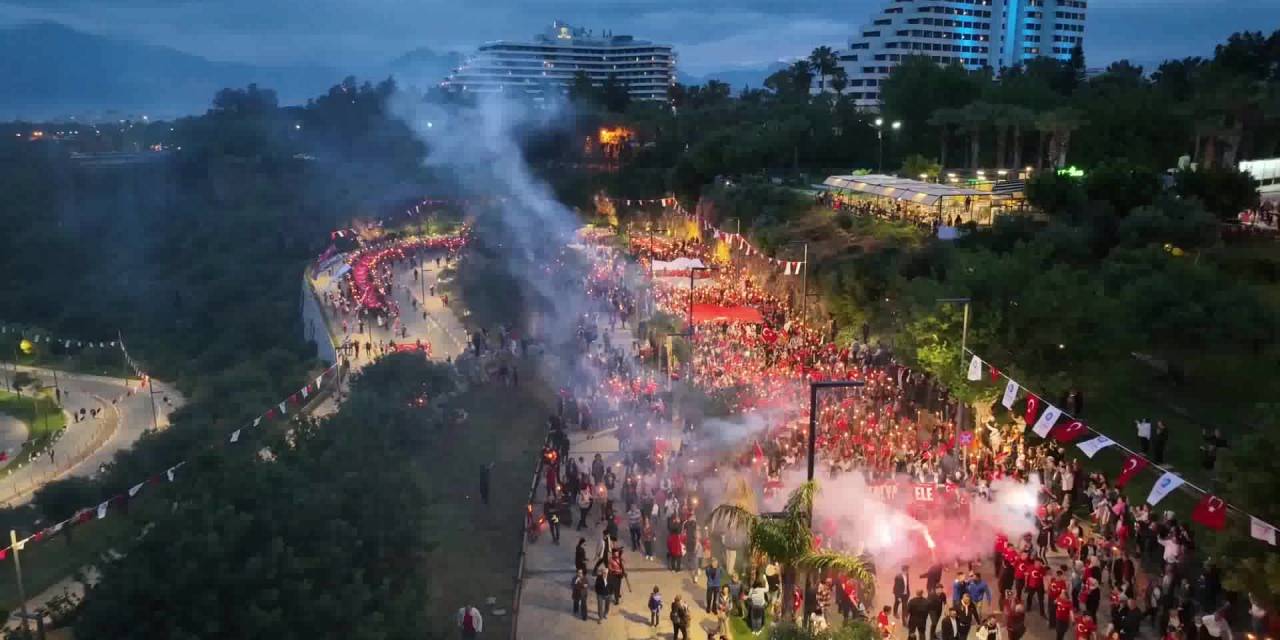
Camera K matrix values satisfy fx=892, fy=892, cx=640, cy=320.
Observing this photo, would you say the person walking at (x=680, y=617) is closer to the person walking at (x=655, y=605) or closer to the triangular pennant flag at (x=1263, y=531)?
the person walking at (x=655, y=605)

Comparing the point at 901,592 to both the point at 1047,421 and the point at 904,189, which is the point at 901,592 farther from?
the point at 904,189

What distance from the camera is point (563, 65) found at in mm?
135625

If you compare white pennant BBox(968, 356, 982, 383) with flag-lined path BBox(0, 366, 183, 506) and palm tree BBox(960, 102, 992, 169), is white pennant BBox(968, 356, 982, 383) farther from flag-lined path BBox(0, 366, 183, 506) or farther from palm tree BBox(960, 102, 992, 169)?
palm tree BBox(960, 102, 992, 169)

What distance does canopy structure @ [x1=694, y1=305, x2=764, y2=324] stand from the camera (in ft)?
98.6

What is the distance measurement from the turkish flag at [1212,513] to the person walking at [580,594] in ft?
28.4

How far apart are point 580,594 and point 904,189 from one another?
91.1ft

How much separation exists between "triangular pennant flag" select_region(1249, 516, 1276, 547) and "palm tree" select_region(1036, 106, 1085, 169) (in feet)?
124

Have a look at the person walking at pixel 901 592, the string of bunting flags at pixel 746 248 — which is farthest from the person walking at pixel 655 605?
the string of bunting flags at pixel 746 248

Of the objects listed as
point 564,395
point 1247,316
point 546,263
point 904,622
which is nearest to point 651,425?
point 564,395

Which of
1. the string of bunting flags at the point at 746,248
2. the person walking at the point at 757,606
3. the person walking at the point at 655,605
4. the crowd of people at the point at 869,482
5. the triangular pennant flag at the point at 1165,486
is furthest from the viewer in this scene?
the string of bunting flags at the point at 746,248

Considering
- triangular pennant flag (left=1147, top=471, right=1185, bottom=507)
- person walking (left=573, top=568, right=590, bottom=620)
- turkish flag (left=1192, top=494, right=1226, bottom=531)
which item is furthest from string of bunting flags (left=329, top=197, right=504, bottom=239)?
turkish flag (left=1192, top=494, right=1226, bottom=531)

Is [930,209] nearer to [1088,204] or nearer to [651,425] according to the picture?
[1088,204]

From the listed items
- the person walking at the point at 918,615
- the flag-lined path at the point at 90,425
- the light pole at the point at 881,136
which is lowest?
the flag-lined path at the point at 90,425

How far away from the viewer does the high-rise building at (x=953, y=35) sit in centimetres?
9506
